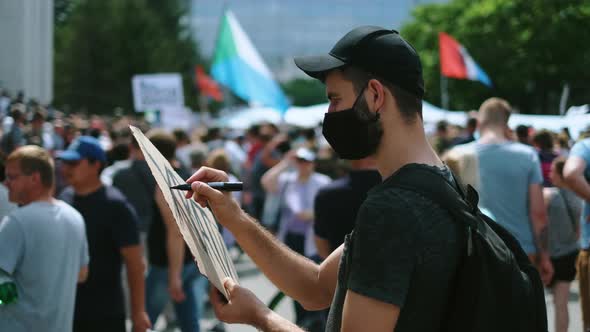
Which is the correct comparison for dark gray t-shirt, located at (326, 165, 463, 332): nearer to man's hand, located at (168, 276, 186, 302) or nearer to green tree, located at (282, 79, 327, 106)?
man's hand, located at (168, 276, 186, 302)

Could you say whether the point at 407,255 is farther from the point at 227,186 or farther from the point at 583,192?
the point at 583,192

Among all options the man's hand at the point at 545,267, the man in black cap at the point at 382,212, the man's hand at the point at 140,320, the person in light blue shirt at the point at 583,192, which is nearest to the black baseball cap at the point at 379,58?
the man in black cap at the point at 382,212

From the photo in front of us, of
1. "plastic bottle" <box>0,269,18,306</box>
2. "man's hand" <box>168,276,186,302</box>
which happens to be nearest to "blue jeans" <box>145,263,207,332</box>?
"man's hand" <box>168,276,186,302</box>

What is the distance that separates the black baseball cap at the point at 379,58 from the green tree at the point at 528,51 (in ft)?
166

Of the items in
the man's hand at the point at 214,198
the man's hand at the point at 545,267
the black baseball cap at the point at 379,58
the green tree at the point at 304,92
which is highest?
the black baseball cap at the point at 379,58

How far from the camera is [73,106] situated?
59156 millimetres

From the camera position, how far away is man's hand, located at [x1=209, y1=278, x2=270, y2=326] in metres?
2.50

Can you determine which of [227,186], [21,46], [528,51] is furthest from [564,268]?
[528,51]

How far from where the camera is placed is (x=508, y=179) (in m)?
6.87

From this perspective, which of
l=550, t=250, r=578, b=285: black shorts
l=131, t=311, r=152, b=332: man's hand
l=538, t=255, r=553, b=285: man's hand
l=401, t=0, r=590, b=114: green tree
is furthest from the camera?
l=401, t=0, r=590, b=114: green tree

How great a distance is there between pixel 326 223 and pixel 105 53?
53.9 meters

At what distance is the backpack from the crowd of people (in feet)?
0.10

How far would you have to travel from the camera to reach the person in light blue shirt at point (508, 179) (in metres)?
6.84

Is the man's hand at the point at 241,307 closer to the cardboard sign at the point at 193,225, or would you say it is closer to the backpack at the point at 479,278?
the cardboard sign at the point at 193,225
